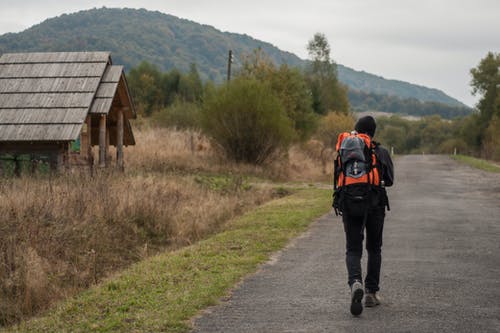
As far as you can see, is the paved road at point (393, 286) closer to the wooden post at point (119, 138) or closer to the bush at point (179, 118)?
the wooden post at point (119, 138)

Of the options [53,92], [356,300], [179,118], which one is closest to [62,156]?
[53,92]

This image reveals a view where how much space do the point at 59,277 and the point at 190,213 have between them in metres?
6.13

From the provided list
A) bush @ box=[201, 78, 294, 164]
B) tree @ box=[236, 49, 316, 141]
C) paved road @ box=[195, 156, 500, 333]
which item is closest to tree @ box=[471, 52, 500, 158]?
tree @ box=[236, 49, 316, 141]

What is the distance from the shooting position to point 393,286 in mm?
8961

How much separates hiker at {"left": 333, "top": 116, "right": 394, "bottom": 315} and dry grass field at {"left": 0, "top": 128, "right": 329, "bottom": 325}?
15.7ft

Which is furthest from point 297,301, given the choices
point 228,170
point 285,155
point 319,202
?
point 285,155

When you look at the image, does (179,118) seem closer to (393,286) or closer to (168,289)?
(168,289)

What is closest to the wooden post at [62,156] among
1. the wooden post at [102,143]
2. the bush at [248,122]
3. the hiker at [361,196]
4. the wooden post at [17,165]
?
the wooden post at [17,165]

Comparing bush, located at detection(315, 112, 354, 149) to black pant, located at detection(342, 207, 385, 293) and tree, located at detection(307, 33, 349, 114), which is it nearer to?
tree, located at detection(307, 33, 349, 114)

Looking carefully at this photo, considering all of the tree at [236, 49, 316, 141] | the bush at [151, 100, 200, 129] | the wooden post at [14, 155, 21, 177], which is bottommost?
the wooden post at [14, 155, 21, 177]

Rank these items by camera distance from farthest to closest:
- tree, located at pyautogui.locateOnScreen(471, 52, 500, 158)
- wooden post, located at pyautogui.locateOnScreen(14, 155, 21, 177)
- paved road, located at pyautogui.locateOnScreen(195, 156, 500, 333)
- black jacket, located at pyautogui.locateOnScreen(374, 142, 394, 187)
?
tree, located at pyautogui.locateOnScreen(471, 52, 500, 158) < wooden post, located at pyautogui.locateOnScreen(14, 155, 21, 177) < black jacket, located at pyautogui.locateOnScreen(374, 142, 394, 187) < paved road, located at pyautogui.locateOnScreen(195, 156, 500, 333)

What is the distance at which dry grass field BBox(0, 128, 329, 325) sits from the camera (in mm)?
10555

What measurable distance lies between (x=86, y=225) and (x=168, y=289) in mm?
5085

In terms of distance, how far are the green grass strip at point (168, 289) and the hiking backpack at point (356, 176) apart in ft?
6.46
